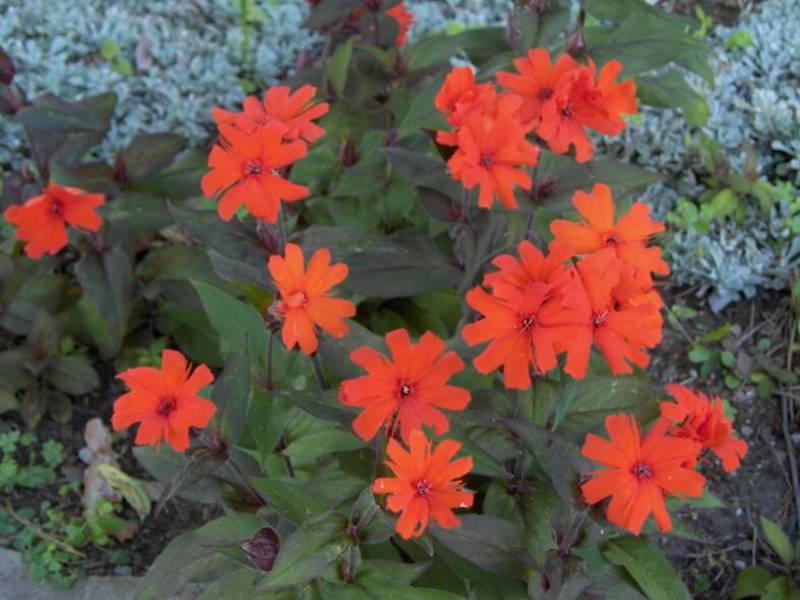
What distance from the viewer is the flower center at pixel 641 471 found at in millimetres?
1343

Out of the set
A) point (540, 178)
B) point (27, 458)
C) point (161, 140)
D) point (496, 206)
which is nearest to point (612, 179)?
point (540, 178)

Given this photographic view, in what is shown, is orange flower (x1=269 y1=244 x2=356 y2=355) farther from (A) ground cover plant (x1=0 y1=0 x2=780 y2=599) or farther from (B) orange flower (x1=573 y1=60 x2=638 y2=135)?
(B) orange flower (x1=573 y1=60 x2=638 y2=135)

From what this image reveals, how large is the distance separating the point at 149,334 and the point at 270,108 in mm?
1136


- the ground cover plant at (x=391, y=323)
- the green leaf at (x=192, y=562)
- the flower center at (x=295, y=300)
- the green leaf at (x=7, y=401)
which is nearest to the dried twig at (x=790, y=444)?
the ground cover plant at (x=391, y=323)

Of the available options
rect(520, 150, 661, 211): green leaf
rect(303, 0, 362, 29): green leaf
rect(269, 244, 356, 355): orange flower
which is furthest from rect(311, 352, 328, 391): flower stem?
rect(303, 0, 362, 29): green leaf

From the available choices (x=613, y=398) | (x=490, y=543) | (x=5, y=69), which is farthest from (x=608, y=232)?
(x=5, y=69)

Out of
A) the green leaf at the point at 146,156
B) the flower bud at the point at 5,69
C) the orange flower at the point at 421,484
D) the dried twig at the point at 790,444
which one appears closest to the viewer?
the orange flower at the point at 421,484

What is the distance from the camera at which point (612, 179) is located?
2.16 m

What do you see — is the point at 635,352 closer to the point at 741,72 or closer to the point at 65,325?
the point at 65,325

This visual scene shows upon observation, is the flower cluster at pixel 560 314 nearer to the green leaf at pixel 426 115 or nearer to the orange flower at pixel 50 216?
the green leaf at pixel 426 115

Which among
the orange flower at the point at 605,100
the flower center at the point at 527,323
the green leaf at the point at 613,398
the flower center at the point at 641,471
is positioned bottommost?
the green leaf at the point at 613,398

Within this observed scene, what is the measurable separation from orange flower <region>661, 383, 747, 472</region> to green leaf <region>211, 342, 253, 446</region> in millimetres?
693

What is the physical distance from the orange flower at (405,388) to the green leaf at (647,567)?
0.60 meters

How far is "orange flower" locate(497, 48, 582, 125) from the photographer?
175cm
